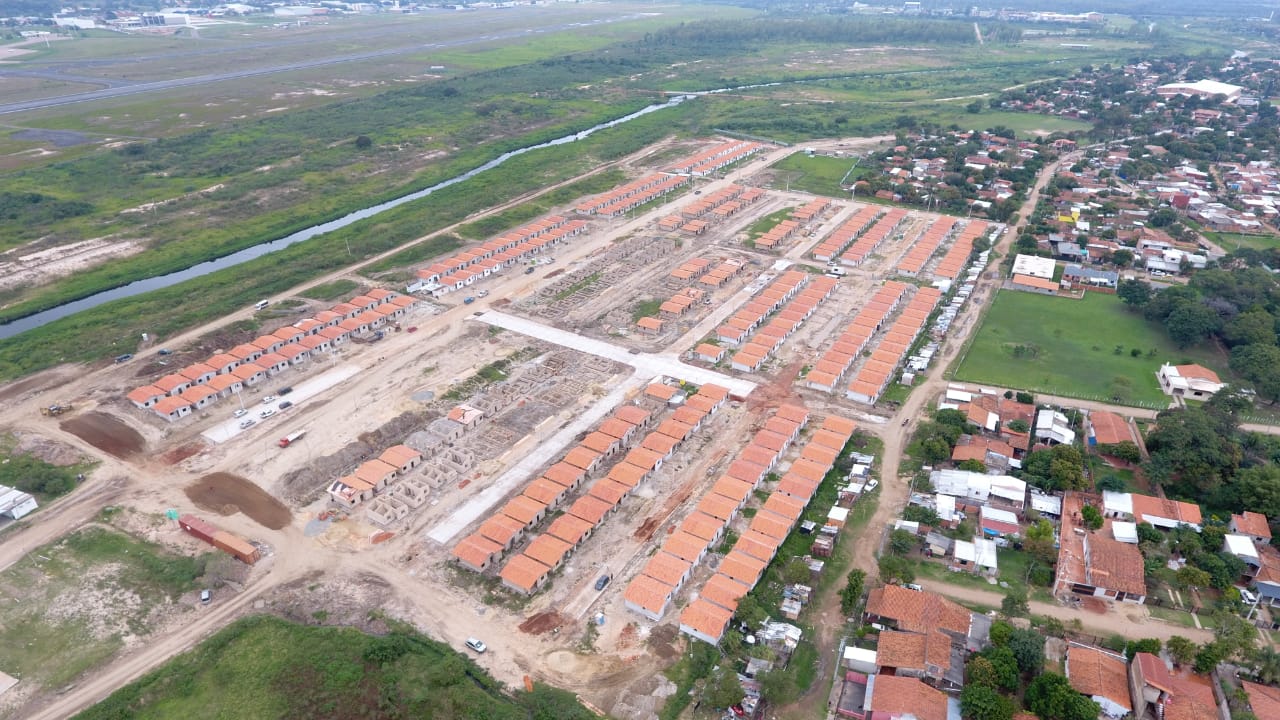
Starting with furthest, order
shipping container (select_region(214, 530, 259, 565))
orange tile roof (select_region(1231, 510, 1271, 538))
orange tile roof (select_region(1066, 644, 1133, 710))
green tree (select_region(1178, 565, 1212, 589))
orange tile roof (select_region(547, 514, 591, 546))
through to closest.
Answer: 1. orange tile roof (select_region(547, 514, 591, 546))
2. orange tile roof (select_region(1231, 510, 1271, 538))
3. shipping container (select_region(214, 530, 259, 565))
4. green tree (select_region(1178, 565, 1212, 589))
5. orange tile roof (select_region(1066, 644, 1133, 710))

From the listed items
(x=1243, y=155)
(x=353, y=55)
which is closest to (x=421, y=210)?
(x=1243, y=155)

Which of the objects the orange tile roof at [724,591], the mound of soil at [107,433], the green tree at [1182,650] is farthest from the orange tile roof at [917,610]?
the mound of soil at [107,433]

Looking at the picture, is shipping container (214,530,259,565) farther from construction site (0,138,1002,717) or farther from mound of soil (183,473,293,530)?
mound of soil (183,473,293,530)

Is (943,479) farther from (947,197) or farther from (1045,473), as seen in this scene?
(947,197)

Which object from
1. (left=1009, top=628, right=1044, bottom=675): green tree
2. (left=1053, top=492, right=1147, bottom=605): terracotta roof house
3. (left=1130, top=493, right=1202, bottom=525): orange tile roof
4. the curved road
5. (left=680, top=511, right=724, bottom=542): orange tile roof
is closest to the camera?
(left=1009, top=628, right=1044, bottom=675): green tree

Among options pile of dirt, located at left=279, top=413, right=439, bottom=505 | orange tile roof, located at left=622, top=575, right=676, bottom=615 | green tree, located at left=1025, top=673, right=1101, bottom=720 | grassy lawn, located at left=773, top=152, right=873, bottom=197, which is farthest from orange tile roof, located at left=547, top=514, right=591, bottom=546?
grassy lawn, located at left=773, top=152, right=873, bottom=197

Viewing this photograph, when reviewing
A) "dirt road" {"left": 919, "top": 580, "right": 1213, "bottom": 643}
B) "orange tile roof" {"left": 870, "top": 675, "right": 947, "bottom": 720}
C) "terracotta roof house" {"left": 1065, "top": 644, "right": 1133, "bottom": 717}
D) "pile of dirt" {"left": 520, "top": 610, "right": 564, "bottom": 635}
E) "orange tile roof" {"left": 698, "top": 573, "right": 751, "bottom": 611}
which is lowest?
"pile of dirt" {"left": 520, "top": 610, "right": 564, "bottom": 635}

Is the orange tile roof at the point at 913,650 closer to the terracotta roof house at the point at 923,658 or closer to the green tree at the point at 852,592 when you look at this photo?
the terracotta roof house at the point at 923,658
